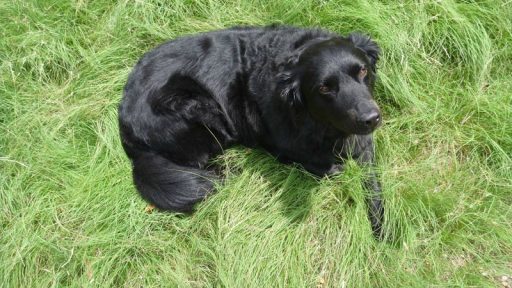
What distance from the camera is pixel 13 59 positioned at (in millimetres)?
3455

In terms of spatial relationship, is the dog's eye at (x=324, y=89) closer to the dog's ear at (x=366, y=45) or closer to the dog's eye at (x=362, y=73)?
the dog's eye at (x=362, y=73)

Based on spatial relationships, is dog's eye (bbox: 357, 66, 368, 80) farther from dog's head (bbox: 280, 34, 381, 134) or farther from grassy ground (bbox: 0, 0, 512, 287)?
grassy ground (bbox: 0, 0, 512, 287)

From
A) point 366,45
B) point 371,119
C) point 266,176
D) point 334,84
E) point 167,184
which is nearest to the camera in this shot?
point 371,119

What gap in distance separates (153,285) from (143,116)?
95 cm

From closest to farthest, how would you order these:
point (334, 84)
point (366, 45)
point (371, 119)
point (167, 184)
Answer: point (371, 119) < point (334, 84) < point (366, 45) < point (167, 184)

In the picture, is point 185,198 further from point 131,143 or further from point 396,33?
point 396,33

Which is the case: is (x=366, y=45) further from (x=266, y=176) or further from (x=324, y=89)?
(x=266, y=176)

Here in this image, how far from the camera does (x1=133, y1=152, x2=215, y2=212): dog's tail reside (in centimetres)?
293

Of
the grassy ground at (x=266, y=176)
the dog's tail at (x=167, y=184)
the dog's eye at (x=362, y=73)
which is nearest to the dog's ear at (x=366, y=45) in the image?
the dog's eye at (x=362, y=73)

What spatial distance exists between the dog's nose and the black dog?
1.13ft

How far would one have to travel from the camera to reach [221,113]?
3109mm

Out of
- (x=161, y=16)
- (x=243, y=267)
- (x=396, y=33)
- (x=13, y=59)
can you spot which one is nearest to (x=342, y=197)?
(x=243, y=267)

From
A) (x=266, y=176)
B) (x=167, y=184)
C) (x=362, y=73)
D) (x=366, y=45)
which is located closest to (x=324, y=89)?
(x=362, y=73)

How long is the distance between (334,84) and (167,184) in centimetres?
113
